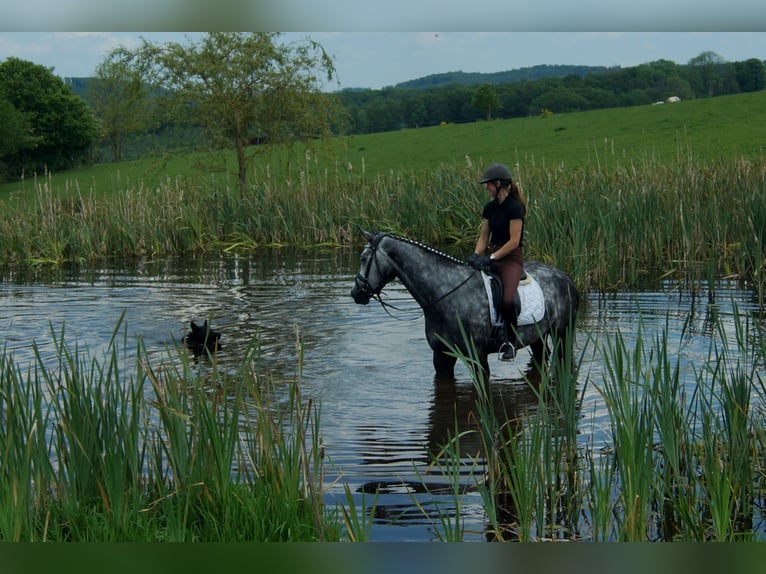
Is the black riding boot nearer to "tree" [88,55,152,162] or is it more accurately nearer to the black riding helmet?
the black riding helmet

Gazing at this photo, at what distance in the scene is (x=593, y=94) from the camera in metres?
55.8

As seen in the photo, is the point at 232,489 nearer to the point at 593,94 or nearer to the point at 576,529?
the point at 576,529

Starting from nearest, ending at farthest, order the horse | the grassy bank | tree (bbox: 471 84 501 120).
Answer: the horse, the grassy bank, tree (bbox: 471 84 501 120)

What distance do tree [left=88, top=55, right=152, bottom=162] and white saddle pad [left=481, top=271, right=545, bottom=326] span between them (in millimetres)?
13972

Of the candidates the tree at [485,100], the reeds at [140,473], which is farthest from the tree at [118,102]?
the tree at [485,100]

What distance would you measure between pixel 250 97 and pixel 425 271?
15.7 meters

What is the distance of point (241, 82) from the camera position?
22891mm

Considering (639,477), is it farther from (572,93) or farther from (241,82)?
(572,93)

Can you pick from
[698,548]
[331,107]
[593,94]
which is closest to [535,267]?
[698,548]

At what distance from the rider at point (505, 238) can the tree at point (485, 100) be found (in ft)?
159

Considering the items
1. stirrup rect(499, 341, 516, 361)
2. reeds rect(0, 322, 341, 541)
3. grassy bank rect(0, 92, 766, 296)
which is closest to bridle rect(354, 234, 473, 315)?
stirrup rect(499, 341, 516, 361)

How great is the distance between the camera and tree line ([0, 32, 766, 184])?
890 inches

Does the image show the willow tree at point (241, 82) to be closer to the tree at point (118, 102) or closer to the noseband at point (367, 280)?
the tree at point (118, 102)

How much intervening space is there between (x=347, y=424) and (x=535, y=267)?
2709 mm
